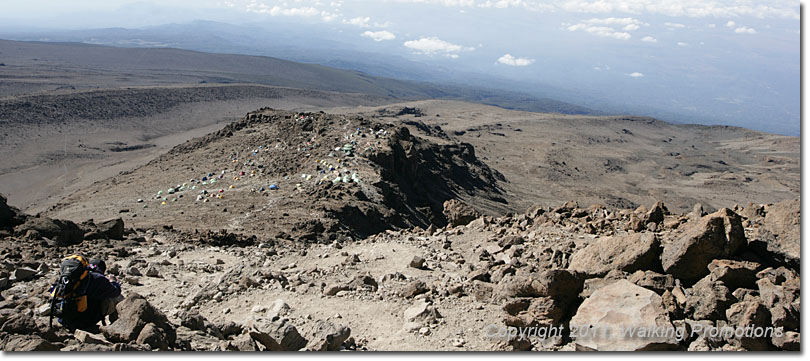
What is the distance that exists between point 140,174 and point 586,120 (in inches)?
2830

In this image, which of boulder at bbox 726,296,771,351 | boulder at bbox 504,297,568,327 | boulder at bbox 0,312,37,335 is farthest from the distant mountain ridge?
boulder at bbox 726,296,771,351

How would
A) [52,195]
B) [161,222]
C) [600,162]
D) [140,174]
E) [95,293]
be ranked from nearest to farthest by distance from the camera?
[95,293]
[161,222]
[140,174]
[52,195]
[600,162]

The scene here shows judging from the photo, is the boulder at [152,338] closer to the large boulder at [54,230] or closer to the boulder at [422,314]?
the boulder at [422,314]

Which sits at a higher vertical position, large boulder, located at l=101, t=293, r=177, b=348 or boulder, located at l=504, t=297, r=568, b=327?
large boulder, located at l=101, t=293, r=177, b=348

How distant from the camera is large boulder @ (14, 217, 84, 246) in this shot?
931 centimetres

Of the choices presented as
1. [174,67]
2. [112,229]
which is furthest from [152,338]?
[174,67]

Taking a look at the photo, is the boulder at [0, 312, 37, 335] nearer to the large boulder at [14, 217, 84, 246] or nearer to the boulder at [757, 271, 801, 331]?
the large boulder at [14, 217, 84, 246]

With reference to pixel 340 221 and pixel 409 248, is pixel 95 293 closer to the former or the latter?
pixel 409 248

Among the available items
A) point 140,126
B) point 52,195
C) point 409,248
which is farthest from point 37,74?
point 409,248

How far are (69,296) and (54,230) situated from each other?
19.7ft

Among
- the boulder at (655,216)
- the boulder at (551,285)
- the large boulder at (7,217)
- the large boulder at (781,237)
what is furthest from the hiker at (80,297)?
the boulder at (655,216)

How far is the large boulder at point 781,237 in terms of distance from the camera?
Answer: 222 inches

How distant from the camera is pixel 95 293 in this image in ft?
15.7

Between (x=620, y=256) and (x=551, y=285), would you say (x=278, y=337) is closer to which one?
(x=551, y=285)
